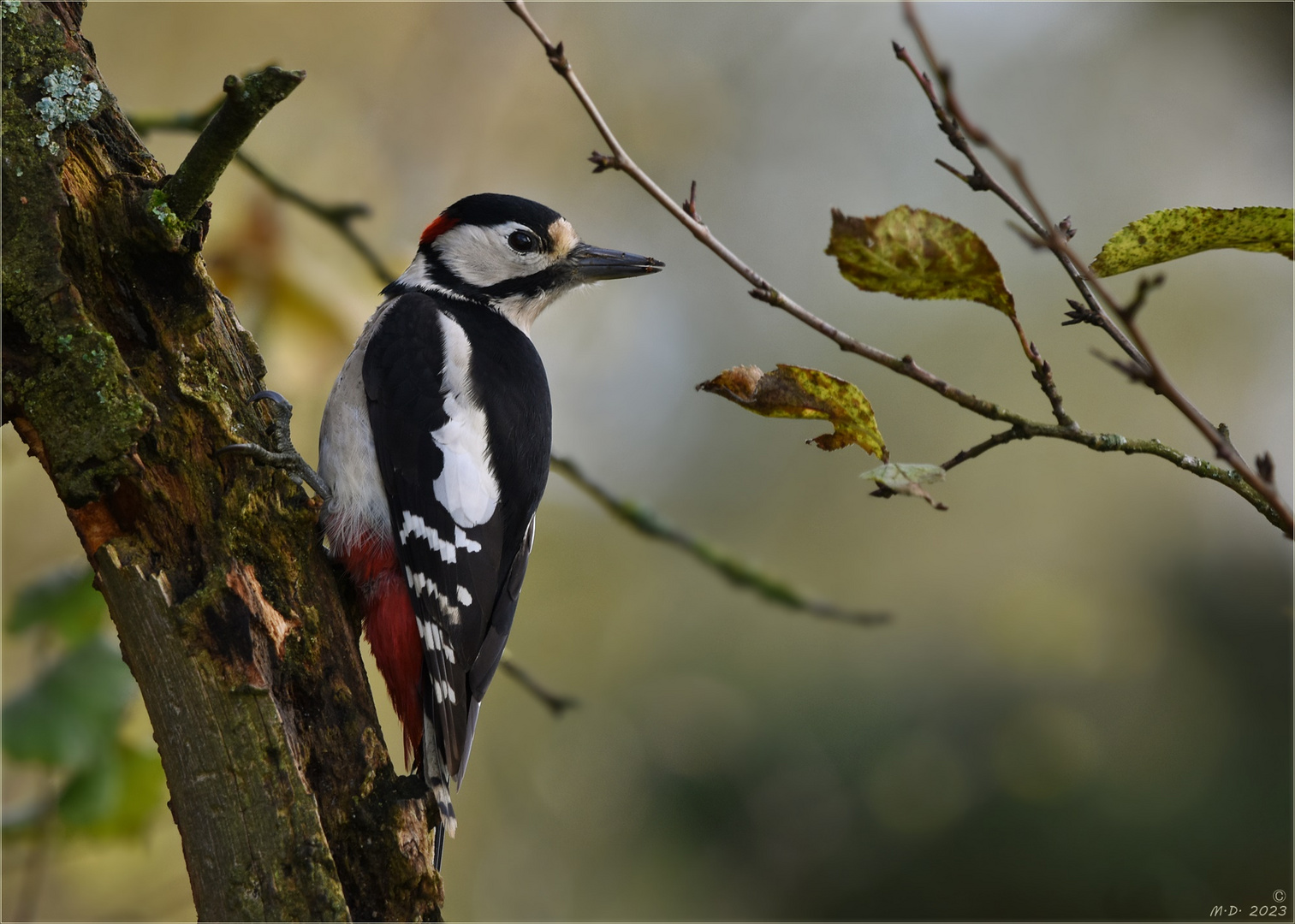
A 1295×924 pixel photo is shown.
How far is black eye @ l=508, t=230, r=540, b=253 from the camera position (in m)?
3.05

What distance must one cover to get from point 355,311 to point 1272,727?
4.44 meters

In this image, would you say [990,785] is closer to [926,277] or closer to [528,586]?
[528,586]

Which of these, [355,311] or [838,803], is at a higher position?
[355,311]

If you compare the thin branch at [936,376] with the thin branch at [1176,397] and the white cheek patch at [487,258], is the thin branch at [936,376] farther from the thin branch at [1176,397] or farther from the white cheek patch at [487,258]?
the white cheek patch at [487,258]

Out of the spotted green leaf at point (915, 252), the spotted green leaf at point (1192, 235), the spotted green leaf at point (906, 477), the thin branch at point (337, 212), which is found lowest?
the spotted green leaf at point (906, 477)

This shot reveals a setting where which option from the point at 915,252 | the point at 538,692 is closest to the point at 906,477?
the point at 915,252

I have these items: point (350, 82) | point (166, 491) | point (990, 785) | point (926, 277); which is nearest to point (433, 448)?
point (166, 491)

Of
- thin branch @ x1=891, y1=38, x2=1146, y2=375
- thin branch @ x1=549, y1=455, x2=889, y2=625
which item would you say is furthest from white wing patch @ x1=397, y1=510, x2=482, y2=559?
thin branch @ x1=891, y1=38, x2=1146, y2=375

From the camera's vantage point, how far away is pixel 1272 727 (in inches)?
189

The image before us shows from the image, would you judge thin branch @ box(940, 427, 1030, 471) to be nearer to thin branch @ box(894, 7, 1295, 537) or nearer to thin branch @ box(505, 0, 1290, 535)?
thin branch @ box(505, 0, 1290, 535)

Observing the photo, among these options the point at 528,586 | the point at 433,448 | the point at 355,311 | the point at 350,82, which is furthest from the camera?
the point at 528,586

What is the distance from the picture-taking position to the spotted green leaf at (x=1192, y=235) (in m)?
1.18

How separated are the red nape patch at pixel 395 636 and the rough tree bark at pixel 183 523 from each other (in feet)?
1.21

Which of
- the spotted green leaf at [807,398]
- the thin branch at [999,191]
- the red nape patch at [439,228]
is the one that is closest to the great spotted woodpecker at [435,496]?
the red nape patch at [439,228]
